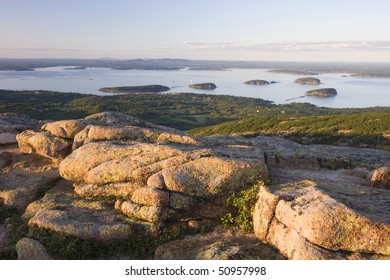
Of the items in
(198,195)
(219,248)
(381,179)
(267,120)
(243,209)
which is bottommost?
(267,120)

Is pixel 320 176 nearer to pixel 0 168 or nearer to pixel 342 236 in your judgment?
pixel 342 236

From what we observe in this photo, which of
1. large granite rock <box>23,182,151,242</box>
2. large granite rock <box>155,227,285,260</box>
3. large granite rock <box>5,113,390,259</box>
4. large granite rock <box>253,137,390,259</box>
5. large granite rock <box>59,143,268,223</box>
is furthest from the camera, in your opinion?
large granite rock <box>59,143,268,223</box>

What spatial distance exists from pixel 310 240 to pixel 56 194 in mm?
13186

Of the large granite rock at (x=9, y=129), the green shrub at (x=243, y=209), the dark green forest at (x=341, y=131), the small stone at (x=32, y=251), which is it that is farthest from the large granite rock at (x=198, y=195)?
the dark green forest at (x=341, y=131)

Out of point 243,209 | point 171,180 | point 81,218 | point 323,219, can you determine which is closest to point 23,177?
point 81,218

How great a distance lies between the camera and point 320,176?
56.7ft

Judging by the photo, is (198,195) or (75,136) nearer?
(198,195)

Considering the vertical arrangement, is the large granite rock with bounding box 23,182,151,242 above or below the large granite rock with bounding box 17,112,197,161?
below

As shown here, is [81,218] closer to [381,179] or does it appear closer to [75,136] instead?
[75,136]

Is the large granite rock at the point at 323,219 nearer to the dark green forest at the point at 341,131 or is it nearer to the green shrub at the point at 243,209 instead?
the green shrub at the point at 243,209

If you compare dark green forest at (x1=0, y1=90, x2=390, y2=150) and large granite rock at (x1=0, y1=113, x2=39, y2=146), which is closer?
large granite rock at (x1=0, y1=113, x2=39, y2=146)

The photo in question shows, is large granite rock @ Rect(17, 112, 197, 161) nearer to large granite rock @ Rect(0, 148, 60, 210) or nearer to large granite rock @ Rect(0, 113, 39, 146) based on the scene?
large granite rock @ Rect(0, 148, 60, 210)

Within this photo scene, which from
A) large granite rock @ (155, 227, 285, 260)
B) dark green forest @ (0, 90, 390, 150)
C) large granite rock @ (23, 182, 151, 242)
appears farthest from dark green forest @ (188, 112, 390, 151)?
large granite rock @ (23, 182, 151, 242)

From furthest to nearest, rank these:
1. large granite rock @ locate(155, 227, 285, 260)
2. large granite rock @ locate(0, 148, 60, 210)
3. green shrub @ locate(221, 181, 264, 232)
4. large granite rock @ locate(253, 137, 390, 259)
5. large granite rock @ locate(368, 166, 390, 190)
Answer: large granite rock @ locate(0, 148, 60, 210)
large granite rock @ locate(368, 166, 390, 190)
green shrub @ locate(221, 181, 264, 232)
large granite rock @ locate(155, 227, 285, 260)
large granite rock @ locate(253, 137, 390, 259)
